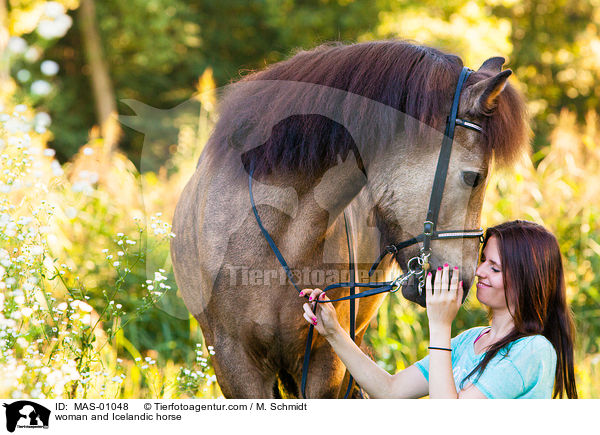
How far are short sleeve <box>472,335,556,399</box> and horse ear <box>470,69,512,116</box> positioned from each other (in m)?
0.89

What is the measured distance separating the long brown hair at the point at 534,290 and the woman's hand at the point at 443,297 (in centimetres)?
22

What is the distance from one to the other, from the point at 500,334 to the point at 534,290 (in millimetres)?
225

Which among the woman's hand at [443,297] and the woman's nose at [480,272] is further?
the woman's nose at [480,272]

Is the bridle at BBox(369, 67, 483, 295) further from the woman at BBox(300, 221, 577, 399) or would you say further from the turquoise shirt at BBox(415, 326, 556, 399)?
the turquoise shirt at BBox(415, 326, 556, 399)

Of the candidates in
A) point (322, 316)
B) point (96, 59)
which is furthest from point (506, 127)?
point (96, 59)

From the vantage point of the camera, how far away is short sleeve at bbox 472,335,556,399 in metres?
2.06

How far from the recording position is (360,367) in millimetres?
2373

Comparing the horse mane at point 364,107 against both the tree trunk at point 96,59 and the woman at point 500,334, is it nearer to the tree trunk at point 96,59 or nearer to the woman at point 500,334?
the woman at point 500,334

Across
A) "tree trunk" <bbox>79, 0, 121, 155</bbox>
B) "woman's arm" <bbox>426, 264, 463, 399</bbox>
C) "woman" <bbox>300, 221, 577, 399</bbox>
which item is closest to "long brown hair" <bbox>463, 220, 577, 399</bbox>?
"woman" <bbox>300, 221, 577, 399</bbox>

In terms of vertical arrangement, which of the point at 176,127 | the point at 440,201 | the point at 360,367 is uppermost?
the point at 176,127

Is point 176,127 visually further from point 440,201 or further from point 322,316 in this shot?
point 440,201

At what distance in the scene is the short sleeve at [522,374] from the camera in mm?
2059
